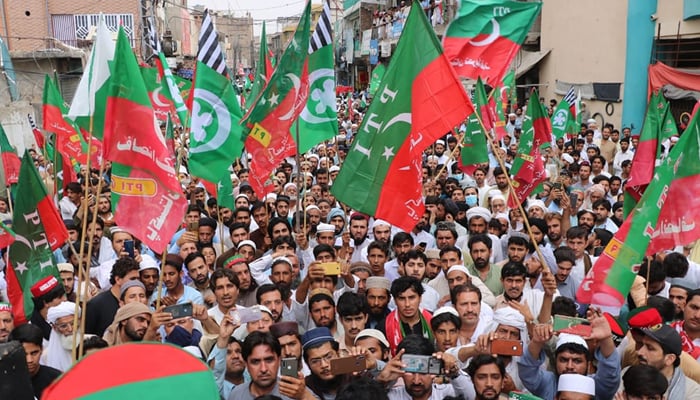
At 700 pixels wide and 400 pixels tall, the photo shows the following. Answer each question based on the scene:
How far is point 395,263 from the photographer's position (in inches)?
259

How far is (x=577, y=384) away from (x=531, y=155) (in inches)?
217

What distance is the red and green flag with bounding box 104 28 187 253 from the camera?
468 centimetres

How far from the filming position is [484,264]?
20.3 ft

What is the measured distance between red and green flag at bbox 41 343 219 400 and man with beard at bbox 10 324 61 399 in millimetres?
2220

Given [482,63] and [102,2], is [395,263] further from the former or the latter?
[102,2]

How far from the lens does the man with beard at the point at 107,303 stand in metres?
5.19

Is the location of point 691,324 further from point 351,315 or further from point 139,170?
point 139,170

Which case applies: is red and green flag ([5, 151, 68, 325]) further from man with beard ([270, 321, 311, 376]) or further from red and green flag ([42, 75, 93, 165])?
red and green flag ([42, 75, 93, 165])

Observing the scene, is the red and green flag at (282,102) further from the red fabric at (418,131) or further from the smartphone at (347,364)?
the smartphone at (347,364)

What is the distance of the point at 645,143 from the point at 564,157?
517 cm

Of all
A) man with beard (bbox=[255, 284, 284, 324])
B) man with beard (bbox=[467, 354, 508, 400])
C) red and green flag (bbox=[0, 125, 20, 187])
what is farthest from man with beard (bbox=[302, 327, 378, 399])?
red and green flag (bbox=[0, 125, 20, 187])

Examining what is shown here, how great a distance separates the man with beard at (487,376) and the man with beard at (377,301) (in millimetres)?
1388

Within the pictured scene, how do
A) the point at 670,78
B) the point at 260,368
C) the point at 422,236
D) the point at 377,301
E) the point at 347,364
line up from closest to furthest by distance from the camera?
the point at 347,364 → the point at 260,368 → the point at 377,301 → the point at 422,236 → the point at 670,78

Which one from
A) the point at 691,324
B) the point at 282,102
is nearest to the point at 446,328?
the point at 691,324
